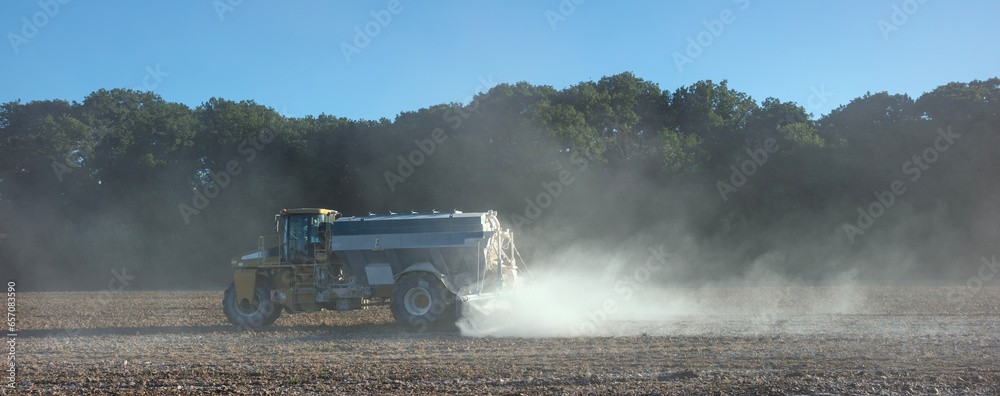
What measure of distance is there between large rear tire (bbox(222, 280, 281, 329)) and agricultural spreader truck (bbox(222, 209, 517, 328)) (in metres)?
0.03

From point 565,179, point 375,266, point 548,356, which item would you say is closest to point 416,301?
point 375,266

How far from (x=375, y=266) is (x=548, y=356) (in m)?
7.01

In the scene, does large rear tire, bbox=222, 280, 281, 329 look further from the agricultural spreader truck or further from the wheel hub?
the wheel hub

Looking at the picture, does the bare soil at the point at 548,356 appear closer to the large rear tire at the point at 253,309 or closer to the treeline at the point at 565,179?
the large rear tire at the point at 253,309

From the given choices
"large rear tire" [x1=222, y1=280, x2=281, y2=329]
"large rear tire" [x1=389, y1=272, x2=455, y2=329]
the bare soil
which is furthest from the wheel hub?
"large rear tire" [x1=222, y1=280, x2=281, y2=329]

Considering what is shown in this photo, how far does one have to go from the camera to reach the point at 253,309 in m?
17.4

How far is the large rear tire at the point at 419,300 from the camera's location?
1577 centimetres

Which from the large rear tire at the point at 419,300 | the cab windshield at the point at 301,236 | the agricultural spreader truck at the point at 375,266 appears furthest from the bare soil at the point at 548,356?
the cab windshield at the point at 301,236

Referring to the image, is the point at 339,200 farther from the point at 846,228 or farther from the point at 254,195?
the point at 846,228

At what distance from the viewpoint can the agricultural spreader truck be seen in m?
16.0

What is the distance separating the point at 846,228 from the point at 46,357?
3453 centimetres

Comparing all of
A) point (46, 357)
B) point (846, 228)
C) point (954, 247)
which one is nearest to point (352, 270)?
point (46, 357)

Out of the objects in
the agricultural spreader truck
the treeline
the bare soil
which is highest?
the treeline

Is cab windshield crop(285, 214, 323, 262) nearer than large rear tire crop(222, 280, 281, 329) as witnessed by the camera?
No
